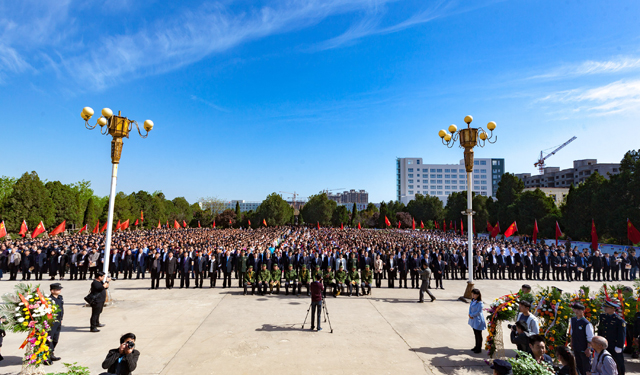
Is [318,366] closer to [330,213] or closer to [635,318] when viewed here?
[635,318]

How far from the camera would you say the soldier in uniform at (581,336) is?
578 centimetres

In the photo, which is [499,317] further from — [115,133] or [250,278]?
[115,133]

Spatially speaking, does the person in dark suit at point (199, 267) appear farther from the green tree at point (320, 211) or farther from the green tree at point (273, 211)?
the green tree at point (320, 211)

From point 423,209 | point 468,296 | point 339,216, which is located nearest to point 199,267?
point 468,296

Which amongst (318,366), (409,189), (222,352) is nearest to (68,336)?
(222,352)

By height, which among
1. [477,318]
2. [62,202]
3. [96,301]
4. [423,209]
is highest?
[423,209]

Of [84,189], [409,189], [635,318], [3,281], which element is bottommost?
[3,281]

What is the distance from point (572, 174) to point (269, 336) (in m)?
127

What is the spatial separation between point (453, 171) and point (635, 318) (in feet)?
468

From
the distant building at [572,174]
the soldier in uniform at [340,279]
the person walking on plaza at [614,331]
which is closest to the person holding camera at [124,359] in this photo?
the person walking on plaza at [614,331]

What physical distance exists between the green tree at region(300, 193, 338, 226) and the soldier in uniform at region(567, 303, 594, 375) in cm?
6779

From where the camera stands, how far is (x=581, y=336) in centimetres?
589

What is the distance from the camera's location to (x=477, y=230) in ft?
180

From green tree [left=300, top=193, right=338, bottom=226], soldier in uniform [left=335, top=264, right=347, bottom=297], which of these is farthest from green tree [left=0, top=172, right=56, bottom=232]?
green tree [left=300, top=193, right=338, bottom=226]
